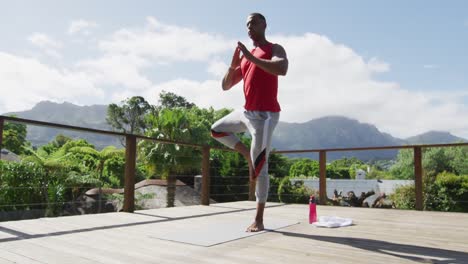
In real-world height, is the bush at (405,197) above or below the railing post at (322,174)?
below

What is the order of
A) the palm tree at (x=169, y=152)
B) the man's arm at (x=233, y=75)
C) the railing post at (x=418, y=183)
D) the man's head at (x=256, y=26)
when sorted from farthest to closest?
the palm tree at (x=169, y=152) → the railing post at (x=418, y=183) → the man's arm at (x=233, y=75) → the man's head at (x=256, y=26)

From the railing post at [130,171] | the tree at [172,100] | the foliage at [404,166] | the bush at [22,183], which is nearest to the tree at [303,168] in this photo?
the foliage at [404,166]

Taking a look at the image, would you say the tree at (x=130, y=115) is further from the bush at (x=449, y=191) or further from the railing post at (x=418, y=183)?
the railing post at (x=418, y=183)

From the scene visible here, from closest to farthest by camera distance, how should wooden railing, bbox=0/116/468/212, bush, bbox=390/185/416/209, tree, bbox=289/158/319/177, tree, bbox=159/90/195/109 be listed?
1. wooden railing, bbox=0/116/468/212
2. bush, bbox=390/185/416/209
3. tree, bbox=159/90/195/109
4. tree, bbox=289/158/319/177

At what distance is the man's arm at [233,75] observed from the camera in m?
2.48

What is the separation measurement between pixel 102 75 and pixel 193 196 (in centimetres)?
13073

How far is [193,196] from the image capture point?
13031mm

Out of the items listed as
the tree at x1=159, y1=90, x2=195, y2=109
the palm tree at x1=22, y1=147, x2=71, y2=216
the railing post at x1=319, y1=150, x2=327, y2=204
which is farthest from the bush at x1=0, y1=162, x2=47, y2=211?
the tree at x1=159, y1=90, x2=195, y2=109

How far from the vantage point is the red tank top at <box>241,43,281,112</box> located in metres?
2.27

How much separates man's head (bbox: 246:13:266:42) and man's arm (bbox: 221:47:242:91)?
18cm

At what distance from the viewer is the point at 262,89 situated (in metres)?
2.28

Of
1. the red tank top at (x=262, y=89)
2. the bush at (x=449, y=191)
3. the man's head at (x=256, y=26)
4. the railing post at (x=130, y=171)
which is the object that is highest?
the man's head at (x=256, y=26)

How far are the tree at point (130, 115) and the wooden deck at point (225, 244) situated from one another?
133 ft

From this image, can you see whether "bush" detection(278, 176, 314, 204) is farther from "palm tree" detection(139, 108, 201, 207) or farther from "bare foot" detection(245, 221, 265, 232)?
"bare foot" detection(245, 221, 265, 232)
